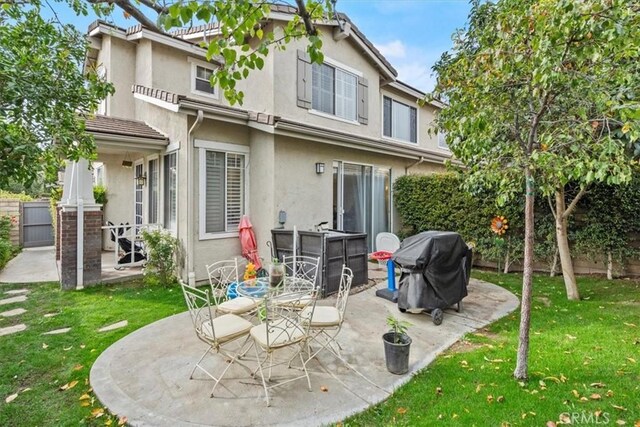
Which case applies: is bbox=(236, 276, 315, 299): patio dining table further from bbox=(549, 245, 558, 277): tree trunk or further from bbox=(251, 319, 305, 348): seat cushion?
bbox=(549, 245, 558, 277): tree trunk

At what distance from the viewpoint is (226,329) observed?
13.1 ft

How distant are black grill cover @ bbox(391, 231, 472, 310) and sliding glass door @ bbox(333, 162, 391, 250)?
14.8ft

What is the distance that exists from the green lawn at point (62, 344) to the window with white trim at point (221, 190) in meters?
1.92

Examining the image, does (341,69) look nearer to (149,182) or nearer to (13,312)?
(149,182)

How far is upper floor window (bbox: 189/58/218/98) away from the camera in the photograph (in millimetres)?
11719

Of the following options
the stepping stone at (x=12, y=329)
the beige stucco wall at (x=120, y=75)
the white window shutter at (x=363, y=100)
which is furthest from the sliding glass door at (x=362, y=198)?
the beige stucco wall at (x=120, y=75)

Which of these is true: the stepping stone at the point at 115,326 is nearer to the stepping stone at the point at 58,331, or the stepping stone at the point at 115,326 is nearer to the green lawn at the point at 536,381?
the stepping stone at the point at 58,331

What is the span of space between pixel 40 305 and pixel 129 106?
7255 mm

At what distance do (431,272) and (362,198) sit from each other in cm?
573

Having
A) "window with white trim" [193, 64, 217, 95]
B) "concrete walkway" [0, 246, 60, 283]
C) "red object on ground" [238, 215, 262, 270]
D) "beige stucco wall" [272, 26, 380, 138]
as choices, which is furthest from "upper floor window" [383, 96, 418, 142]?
"concrete walkway" [0, 246, 60, 283]

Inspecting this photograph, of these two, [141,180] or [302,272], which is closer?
[302,272]

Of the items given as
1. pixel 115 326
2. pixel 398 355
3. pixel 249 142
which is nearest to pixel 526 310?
pixel 398 355

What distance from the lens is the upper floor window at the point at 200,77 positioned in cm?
1172

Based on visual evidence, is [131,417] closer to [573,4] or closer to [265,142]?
[573,4]
